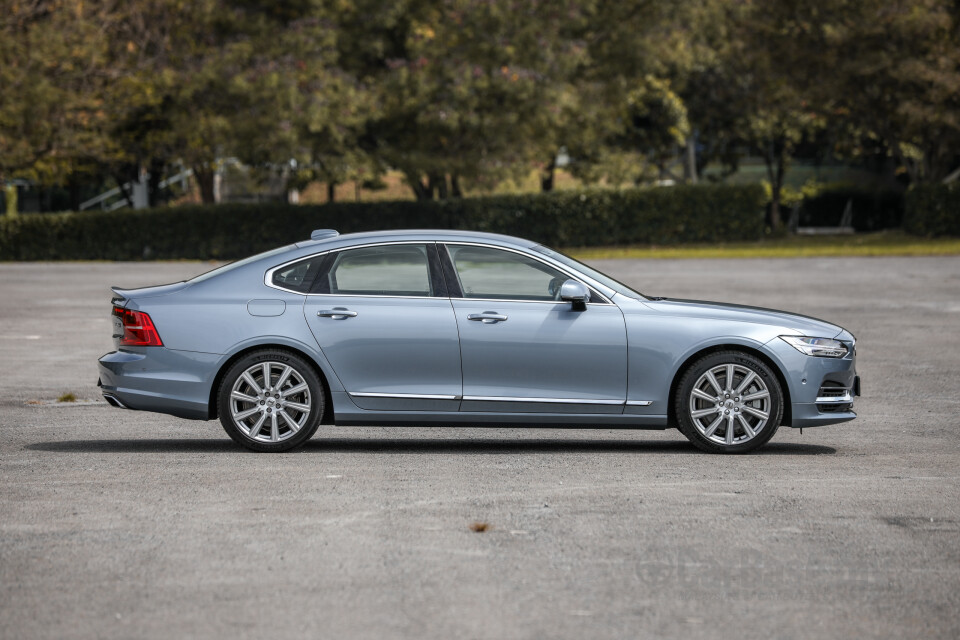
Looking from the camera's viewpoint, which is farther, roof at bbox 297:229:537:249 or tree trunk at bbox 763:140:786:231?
tree trunk at bbox 763:140:786:231

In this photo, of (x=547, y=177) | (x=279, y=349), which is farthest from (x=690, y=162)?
(x=279, y=349)

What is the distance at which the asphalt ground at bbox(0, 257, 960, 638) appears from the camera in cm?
503

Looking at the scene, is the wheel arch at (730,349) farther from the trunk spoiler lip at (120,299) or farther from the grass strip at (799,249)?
the grass strip at (799,249)

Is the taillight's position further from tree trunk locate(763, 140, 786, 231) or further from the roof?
tree trunk locate(763, 140, 786, 231)

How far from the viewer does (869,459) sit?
28.2 ft

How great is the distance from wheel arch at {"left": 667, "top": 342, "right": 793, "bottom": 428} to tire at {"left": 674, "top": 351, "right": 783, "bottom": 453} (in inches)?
1.3

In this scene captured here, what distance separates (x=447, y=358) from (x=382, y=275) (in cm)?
75

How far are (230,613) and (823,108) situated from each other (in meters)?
39.9

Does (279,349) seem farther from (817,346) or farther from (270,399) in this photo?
(817,346)

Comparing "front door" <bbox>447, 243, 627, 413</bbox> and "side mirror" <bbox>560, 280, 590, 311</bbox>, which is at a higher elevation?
"side mirror" <bbox>560, 280, 590, 311</bbox>

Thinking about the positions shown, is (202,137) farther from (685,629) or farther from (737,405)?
(685,629)

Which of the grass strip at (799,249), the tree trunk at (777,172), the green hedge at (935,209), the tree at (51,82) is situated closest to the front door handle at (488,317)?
the grass strip at (799,249)

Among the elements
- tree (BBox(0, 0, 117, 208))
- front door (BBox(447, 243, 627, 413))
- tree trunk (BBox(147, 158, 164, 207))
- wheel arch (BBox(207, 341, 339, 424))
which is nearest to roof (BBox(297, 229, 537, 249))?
front door (BBox(447, 243, 627, 413))

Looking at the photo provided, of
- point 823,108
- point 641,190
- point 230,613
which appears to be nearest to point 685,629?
point 230,613
